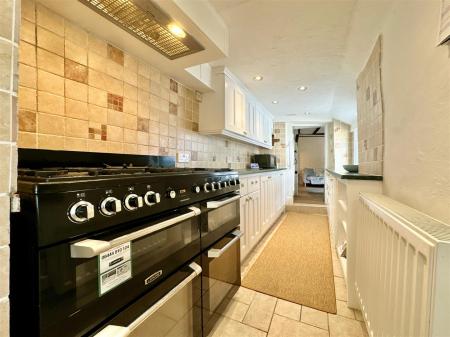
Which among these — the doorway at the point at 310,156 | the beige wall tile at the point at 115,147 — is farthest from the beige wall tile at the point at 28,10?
the doorway at the point at 310,156

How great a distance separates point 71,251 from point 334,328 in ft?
5.14

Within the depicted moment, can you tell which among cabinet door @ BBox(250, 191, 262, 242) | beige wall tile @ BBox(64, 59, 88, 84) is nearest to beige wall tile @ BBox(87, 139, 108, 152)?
beige wall tile @ BBox(64, 59, 88, 84)

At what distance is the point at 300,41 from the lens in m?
1.87

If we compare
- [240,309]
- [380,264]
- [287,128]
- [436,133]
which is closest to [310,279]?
[240,309]

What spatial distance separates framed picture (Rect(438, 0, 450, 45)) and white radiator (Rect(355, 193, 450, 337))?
63 cm

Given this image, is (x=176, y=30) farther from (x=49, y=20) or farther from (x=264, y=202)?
(x=264, y=202)

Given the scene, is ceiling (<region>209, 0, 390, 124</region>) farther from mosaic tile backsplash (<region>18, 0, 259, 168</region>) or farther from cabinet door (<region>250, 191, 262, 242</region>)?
cabinet door (<region>250, 191, 262, 242</region>)

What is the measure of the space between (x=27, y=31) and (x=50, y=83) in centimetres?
23

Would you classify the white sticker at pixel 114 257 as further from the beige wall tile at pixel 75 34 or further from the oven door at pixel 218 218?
the beige wall tile at pixel 75 34

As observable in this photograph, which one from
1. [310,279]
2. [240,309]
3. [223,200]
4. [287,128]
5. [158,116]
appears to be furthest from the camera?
[287,128]

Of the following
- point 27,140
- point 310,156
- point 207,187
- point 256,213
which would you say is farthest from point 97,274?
point 310,156

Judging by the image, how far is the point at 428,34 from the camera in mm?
933

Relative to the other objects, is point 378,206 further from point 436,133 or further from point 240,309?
point 240,309

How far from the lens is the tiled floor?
1354mm
